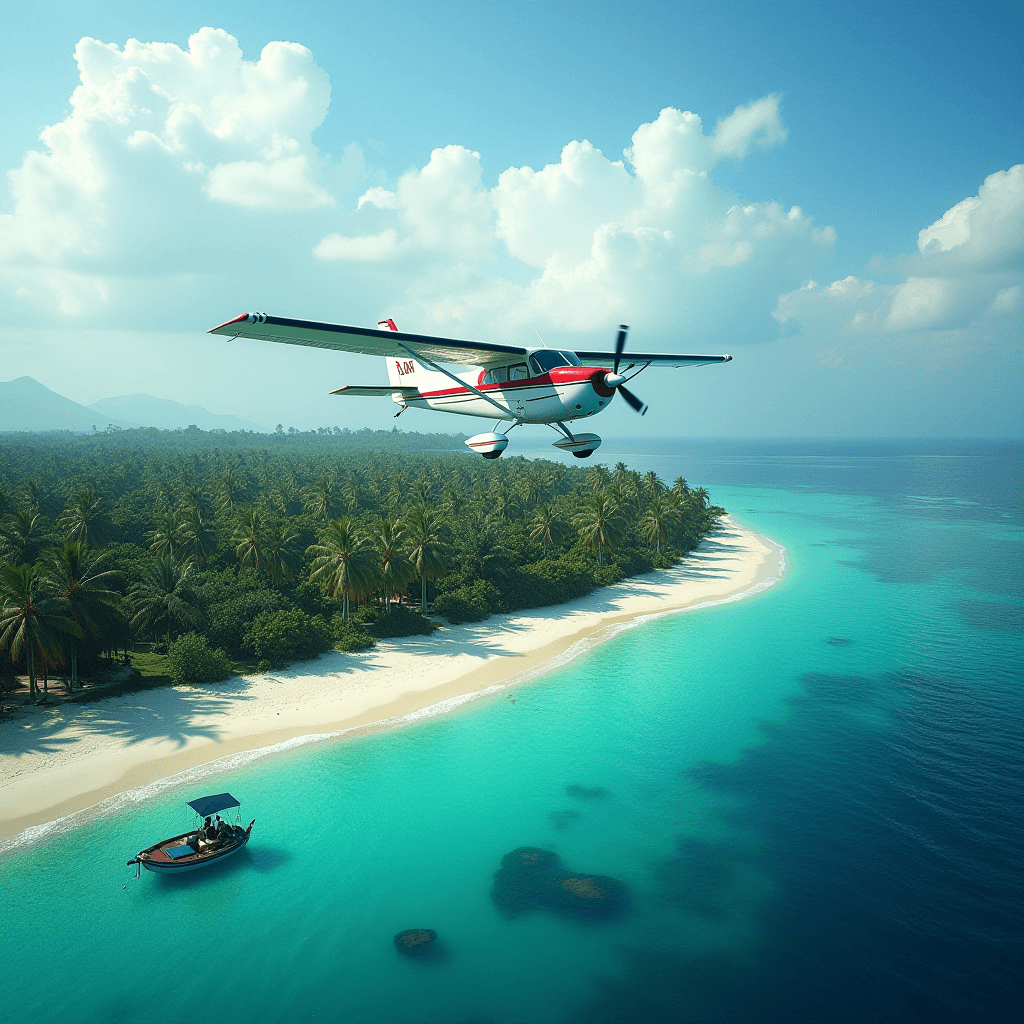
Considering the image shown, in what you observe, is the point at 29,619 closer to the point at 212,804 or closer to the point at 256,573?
the point at 212,804

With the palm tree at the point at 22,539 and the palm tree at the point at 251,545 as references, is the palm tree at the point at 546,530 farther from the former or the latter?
the palm tree at the point at 22,539

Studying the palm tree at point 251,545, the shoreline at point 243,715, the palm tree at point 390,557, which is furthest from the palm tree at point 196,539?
the shoreline at point 243,715

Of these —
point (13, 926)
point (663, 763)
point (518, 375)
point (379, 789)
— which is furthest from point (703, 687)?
point (13, 926)

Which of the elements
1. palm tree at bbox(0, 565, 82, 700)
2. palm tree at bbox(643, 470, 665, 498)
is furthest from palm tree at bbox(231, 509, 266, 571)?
palm tree at bbox(643, 470, 665, 498)

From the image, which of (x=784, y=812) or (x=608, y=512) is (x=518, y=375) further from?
(x=608, y=512)

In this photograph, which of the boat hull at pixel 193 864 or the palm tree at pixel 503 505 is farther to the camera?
the palm tree at pixel 503 505

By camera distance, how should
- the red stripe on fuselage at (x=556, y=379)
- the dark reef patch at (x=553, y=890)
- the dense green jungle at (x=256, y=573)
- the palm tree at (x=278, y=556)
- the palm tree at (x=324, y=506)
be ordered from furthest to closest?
1. the palm tree at (x=324, y=506)
2. the palm tree at (x=278, y=556)
3. the dense green jungle at (x=256, y=573)
4. the red stripe on fuselage at (x=556, y=379)
5. the dark reef patch at (x=553, y=890)
